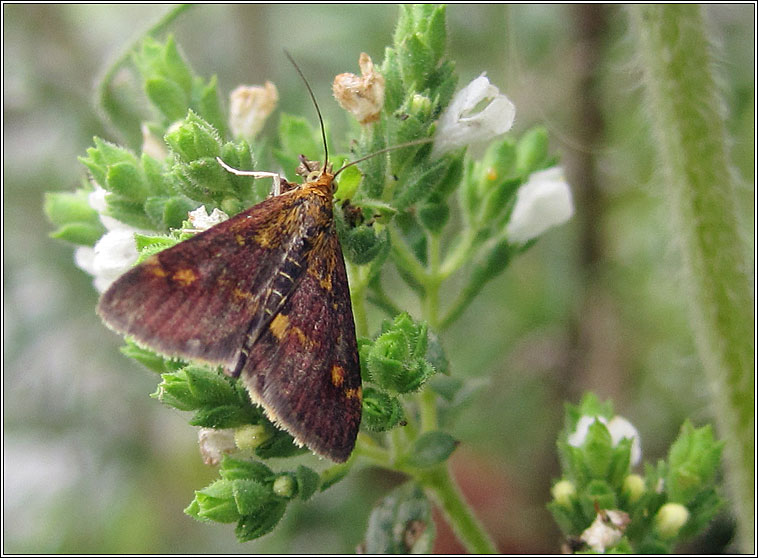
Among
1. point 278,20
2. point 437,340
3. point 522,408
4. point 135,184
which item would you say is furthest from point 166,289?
point 278,20

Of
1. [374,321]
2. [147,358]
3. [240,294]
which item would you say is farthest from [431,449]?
[374,321]

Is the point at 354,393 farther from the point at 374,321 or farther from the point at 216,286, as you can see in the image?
the point at 374,321

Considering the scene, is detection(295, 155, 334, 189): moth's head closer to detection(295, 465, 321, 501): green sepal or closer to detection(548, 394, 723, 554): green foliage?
detection(295, 465, 321, 501): green sepal

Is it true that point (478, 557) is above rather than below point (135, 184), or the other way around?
below

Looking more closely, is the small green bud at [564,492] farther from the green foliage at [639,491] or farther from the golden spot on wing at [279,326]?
the golden spot on wing at [279,326]

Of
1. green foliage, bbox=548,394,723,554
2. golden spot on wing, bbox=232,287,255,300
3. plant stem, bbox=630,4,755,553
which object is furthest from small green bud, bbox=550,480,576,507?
golden spot on wing, bbox=232,287,255,300

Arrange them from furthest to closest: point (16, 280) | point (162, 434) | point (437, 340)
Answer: point (162, 434) < point (16, 280) < point (437, 340)

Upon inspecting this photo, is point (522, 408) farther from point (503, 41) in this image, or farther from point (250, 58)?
point (250, 58)
